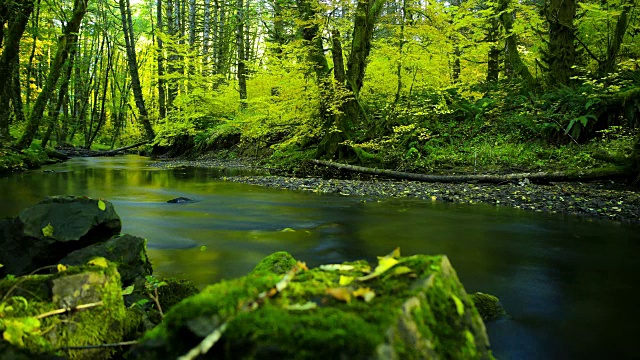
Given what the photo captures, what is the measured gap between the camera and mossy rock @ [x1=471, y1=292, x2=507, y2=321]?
3.34 m

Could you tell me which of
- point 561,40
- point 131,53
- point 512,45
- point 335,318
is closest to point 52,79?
point 131,53

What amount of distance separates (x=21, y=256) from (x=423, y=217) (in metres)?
5.75

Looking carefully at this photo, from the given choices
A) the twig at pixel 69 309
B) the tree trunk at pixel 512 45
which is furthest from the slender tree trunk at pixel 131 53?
the twig at pixel 69 309

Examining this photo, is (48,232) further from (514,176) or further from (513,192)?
(514,176)

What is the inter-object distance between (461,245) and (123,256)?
4.13 meters

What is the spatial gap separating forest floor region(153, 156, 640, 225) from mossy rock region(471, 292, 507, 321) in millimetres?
4569

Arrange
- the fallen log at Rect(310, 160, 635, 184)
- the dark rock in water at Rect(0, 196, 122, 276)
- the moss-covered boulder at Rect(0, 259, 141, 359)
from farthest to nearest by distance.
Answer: the fallen log at Rect(310, 160, 635, 184) → the dark rock in water at Rect(0, 196, 122, 276) → the moss-covered boulder at Rect(0, 259, 141, 359)

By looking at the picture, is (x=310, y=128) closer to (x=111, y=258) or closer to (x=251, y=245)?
(x=251, y=245)

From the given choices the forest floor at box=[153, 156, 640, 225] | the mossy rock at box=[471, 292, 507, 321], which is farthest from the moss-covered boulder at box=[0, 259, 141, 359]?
the forest floor at box=[153, 156, 640, 225]

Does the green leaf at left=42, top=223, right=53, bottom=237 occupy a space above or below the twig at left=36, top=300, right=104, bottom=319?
above

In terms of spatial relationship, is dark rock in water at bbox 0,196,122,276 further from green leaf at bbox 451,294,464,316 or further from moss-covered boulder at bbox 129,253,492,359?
green leaf at bbox 451,294,464,316

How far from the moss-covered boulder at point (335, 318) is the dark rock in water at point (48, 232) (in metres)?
2.84

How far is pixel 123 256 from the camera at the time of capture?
3.62 m

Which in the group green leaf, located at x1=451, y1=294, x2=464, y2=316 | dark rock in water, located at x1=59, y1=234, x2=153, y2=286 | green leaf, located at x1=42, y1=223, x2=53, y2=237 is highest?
green leaf, located at x1=451, y1=294, x2=464, y2=316
